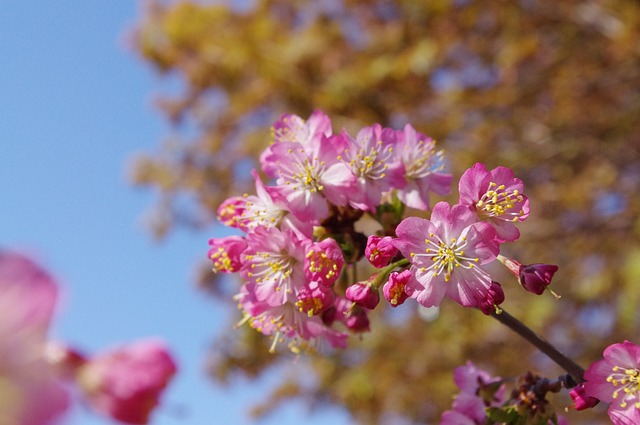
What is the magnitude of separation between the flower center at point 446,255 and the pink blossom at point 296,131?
0.29 metres

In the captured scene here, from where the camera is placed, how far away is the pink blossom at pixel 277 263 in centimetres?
97

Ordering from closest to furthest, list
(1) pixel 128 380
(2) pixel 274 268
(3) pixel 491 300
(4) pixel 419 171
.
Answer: (1) pixel 128 380, (3) pixel 491 300, (2) pixel 274 268, (4) pixel 419 171

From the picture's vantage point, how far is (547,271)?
0.87m

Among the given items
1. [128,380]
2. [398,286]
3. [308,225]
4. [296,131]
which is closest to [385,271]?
[398,286]

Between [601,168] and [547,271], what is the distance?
5.08m

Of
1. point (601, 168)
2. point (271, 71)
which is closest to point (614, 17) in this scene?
point (601, 168)

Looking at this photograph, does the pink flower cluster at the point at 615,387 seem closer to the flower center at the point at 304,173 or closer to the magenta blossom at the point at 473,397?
the magenta blossom at the point at 473,397

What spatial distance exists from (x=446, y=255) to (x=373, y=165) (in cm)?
23

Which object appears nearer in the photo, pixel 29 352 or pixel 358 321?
pixel 29 352

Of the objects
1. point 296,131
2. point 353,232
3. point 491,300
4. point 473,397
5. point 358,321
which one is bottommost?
point 473,397

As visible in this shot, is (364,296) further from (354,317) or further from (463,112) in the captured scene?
(463,112)

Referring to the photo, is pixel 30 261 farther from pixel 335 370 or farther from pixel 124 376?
pixel 335 370

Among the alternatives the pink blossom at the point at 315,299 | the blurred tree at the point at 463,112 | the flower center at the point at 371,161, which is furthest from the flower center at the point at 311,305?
the blurred tree at the point at 463,112

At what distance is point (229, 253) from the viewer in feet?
3.31
